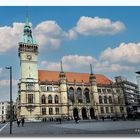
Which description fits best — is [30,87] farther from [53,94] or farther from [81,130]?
[81,130]

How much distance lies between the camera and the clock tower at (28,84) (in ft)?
163

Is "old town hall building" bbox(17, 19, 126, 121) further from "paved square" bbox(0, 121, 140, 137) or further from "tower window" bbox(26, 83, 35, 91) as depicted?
"paved square" bbox(0, 121, 140, 137)

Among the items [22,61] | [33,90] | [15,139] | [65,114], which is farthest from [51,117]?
[15,139]

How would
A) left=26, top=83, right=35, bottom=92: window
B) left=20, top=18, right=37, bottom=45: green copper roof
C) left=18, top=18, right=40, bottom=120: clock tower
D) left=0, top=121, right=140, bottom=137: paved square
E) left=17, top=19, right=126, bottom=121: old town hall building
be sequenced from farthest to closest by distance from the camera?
left=26, top=83, right=35, bottom=92: window < left=17, top=19, right=126, bottom=121: old town hall building < left=18, top=18, right=40, bottom=120: clock tower < left=20, top=18, right=37, bottom=45: green copper roof < left=0, top=121, right=140, bottom=137: paved square

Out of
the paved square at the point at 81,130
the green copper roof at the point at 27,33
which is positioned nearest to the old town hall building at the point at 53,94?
the green copper roof at the point at 27,33

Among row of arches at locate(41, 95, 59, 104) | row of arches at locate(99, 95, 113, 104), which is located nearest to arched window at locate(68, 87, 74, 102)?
row of arches at locate(41, 95, 59, 104)

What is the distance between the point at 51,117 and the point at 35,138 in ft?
120

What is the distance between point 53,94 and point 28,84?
5945mm

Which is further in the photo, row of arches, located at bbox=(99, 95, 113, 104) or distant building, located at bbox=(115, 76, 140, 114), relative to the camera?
row of arches, located at bbox=(99, 95, 113, 104)

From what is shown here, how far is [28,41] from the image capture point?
48.0 meters

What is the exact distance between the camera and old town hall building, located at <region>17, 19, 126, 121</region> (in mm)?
49812

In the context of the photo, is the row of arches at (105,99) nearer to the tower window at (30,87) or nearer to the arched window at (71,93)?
the arched window at (71,93)

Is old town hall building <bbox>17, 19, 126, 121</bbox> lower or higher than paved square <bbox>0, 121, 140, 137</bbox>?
higher
